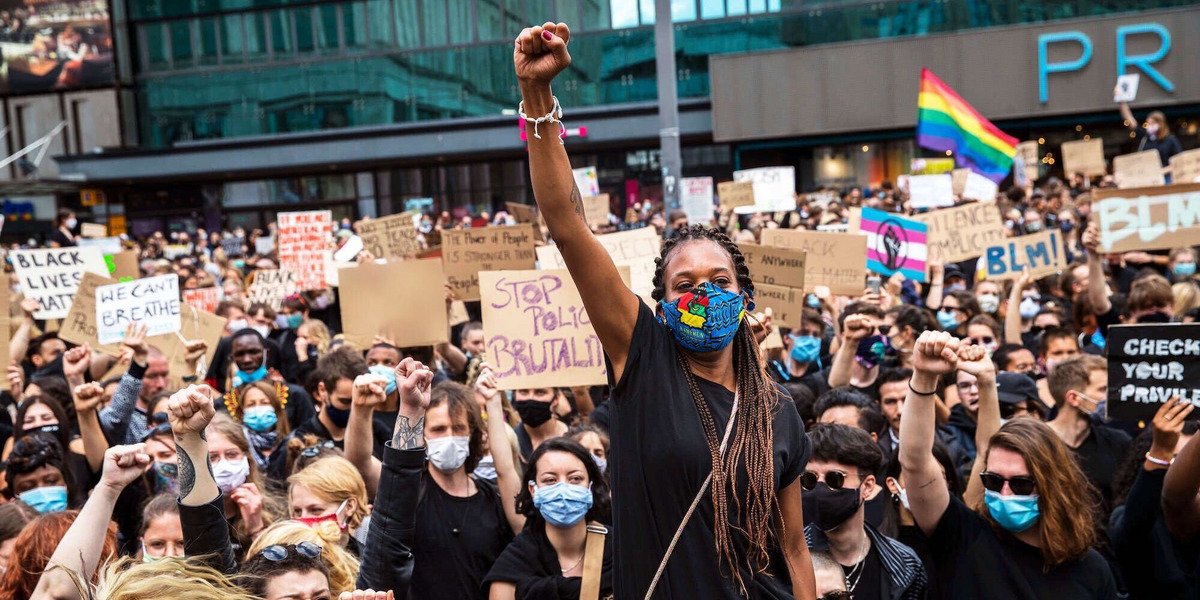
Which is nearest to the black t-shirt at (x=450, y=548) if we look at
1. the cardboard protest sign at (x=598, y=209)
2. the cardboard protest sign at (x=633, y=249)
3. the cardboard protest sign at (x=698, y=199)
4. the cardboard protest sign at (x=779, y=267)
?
the cardboard protest sign at (x=779, y=267)

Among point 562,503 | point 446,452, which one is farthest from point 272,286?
point 562,503

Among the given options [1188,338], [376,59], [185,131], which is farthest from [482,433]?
[185,131]

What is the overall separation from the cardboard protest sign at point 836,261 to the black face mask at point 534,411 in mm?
3137

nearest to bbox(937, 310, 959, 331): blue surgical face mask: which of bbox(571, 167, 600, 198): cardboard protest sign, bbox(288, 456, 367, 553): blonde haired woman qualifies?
bbox(288, 456, 367, 553): blonde haired woman

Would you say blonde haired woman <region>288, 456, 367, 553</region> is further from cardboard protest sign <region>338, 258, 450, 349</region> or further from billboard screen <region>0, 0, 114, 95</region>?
billboard screen <region>0, 0, 114, 95</region>

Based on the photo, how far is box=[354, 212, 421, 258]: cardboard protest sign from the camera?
35.6ft

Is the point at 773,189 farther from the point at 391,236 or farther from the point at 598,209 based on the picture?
the point at 391,236

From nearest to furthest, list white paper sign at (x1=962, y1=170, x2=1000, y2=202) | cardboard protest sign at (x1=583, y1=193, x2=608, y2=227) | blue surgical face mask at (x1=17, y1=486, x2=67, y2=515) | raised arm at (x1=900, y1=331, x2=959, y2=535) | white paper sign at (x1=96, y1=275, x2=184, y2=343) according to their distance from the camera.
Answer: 1. raised arm at (x1=900, y1=331, x2=959, y2=535)
2. blue surgical face mask at (x1=17, y1=486, x2=67, y2=515)
3. white paper sign at (x1=96, y1=275, x2=184, y2=343)
4. white paper sign at (x1=962, y1=170, x2=1000, y2=202)
5. cardboard protest sign at (x1=583, y1=193, x2=608, y2=227)

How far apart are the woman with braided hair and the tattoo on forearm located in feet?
2.85

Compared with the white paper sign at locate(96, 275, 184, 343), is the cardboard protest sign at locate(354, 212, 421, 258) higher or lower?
higher

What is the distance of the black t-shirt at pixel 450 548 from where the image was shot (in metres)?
4.44

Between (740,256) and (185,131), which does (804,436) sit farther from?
(185,131)

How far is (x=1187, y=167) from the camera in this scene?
38.5 feet

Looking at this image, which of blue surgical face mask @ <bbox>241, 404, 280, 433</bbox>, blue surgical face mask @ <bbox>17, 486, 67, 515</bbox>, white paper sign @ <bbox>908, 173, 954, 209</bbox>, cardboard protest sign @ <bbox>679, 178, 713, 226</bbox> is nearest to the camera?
blue surgical face mask @ <bbox>17, 486, 67, 515</bbox>
